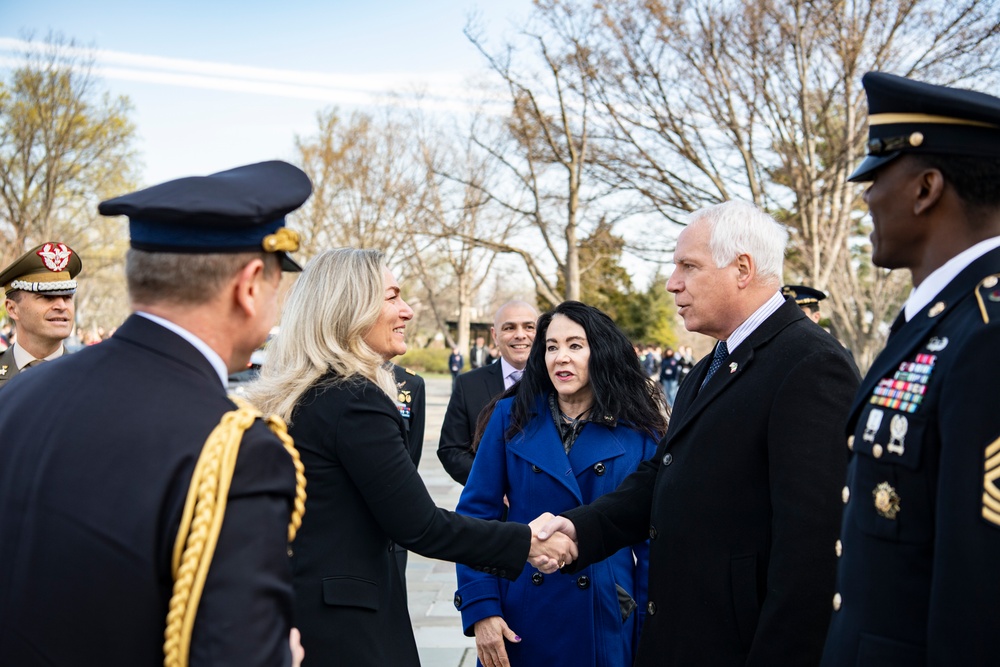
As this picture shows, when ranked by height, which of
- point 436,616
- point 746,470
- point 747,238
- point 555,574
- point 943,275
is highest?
point 747,238

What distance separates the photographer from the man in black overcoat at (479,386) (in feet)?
18.9

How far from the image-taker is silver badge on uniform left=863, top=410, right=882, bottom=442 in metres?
1.89

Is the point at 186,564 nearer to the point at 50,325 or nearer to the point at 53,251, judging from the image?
the point at 50,325

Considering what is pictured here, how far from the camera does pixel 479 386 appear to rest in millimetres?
6020

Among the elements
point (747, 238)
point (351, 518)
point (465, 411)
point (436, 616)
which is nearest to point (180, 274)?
point (351, 518)

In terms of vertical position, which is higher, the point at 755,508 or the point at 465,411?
the point at 755,508

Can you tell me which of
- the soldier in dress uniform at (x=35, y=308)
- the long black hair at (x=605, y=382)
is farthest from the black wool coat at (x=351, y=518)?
the soldier in dress uniform at (x=35, y=308)

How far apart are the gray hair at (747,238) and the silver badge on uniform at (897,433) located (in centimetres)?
105

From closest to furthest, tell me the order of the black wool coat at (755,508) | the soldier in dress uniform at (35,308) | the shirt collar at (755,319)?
the black wool coat at (755,508) → the shirt collar at (755,319) → the soldier in dress uniform at (35,308)

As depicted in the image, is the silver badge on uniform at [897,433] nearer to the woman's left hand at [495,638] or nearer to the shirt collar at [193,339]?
the shirt collar at [193,339]

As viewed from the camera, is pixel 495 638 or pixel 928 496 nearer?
pixel 928 496

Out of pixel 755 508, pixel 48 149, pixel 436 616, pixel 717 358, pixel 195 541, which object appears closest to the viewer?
pixel 195 541

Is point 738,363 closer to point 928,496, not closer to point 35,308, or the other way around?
point 928,496

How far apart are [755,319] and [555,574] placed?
135 centimetres
